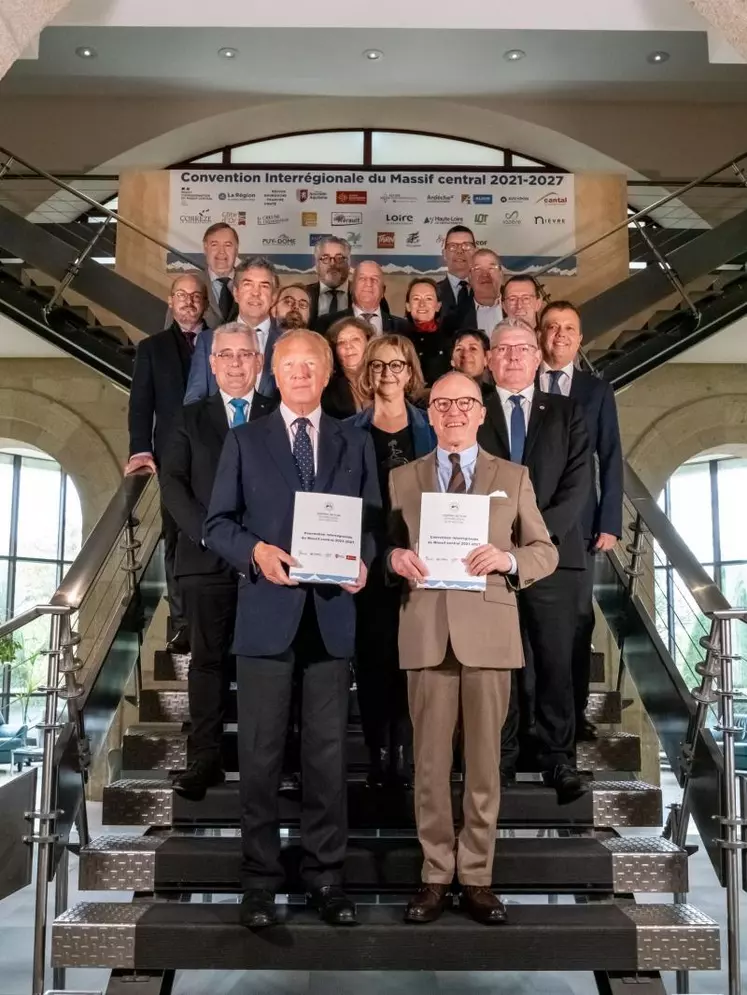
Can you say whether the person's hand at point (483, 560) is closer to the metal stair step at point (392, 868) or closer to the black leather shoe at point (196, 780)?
the metal stair step at point (392, 868)

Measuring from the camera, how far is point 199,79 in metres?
9.69

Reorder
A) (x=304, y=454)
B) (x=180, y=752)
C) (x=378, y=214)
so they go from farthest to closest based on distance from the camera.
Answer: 1. (x=378, y=214)
2. (x=180, y=752)
3. (x=304, y=454)

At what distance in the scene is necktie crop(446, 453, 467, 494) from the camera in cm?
323

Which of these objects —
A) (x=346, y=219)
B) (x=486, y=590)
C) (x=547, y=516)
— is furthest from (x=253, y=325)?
(x=346, y=219)

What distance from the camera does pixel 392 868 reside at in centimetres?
336

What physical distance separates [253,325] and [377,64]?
19.1ft

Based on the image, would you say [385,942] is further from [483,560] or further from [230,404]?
[230,404]

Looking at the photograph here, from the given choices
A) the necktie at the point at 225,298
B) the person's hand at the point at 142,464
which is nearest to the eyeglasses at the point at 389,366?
the person's hand at the point at 142,464

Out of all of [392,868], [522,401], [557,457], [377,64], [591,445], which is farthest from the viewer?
[377,64]

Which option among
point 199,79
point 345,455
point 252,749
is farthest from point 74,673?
point 199,79

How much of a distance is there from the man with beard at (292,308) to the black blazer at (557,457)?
1210 millimetres

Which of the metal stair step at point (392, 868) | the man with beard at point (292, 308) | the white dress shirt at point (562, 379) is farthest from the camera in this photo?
the man with beard at point (292, 308)

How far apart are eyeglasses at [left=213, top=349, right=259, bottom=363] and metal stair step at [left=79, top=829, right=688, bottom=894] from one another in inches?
70.3

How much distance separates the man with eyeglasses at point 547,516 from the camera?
142 inches
